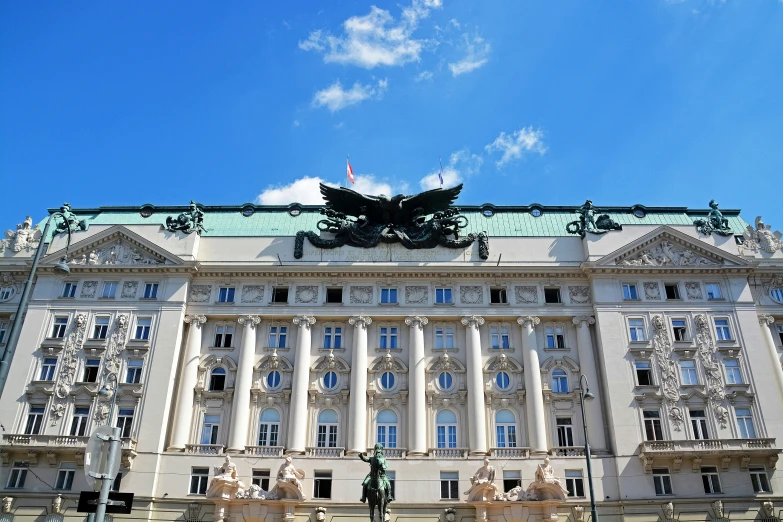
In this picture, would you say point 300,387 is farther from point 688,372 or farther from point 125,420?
point 688,372

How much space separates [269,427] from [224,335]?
818 centimetres

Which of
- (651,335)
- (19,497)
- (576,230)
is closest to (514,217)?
(576,230)

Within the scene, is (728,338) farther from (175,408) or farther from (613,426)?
(175,408)

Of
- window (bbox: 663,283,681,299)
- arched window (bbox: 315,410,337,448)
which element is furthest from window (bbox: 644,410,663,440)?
arched window (bbox: 315,410,337,448)

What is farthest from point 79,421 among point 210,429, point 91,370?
point 210,429

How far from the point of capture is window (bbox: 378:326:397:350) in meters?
50.9

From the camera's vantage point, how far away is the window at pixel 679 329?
49.5m

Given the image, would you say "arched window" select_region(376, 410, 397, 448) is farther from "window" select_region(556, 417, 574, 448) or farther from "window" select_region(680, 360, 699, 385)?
"window" select_region(680, 360, 699, 385)

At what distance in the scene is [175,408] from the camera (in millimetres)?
48062

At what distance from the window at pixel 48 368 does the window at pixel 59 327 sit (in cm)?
178

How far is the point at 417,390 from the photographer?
4816 cm

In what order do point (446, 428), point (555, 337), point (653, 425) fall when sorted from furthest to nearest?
point (555, 337), point (446, 428), point (653, 425)

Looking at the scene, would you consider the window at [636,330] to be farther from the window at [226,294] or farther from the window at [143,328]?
the window at [143,328]

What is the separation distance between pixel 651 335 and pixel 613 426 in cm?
802
